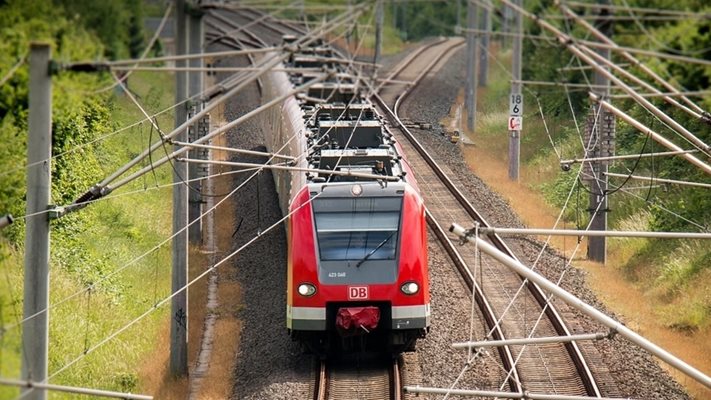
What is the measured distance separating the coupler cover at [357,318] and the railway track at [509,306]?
1.75 m

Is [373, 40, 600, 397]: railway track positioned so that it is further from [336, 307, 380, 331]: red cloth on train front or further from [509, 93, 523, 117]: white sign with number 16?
[509, 93, 523, 117]: white sign with number 16

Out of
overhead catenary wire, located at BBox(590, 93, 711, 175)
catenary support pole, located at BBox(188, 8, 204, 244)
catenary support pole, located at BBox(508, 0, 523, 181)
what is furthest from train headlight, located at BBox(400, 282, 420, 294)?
catenary support pole, located at BBox(508, 0, 523, 181)

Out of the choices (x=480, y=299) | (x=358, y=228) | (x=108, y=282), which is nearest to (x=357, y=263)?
(x=358, y=228)

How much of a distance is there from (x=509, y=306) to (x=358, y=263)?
3.54 meters

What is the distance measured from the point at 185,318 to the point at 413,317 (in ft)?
13.6

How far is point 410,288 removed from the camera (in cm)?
2003

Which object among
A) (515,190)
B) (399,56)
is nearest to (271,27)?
(399,56)

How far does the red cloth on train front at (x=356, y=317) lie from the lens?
65.3ft

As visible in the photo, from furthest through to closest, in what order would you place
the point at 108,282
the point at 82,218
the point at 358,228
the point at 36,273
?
1. the point at 82,218
2. the point at 108,282
3. the point at 358,228
4. the point at 36,273

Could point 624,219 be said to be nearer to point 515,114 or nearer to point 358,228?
point 515,114

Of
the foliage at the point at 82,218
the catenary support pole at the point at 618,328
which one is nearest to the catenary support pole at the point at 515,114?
the foliage at the point at 82,218

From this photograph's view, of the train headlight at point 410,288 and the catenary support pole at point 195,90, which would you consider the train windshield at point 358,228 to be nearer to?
the train headlight at point 410,288

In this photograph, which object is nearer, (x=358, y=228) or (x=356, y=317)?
(x=356, y=317)

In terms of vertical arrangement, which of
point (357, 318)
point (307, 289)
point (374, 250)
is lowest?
point (357, 318)
